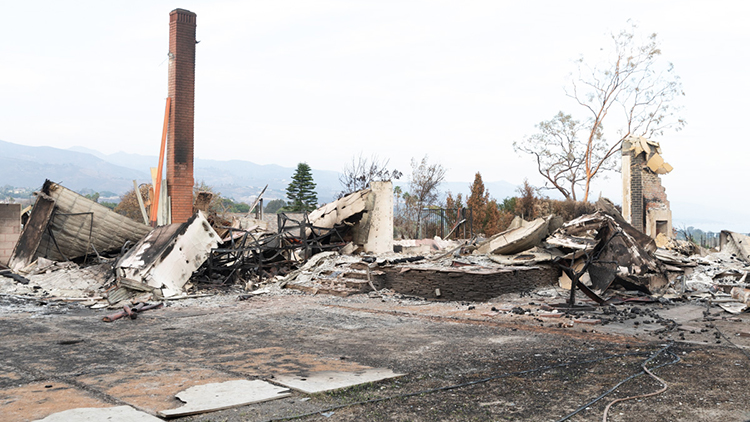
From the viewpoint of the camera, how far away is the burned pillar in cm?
2097

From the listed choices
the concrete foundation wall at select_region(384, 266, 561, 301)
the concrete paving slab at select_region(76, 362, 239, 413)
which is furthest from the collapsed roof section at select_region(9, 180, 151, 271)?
the concrete paving slab at select_region(76, 362, 239, 413)

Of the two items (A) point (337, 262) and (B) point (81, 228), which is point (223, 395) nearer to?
(A) point (337, 262)

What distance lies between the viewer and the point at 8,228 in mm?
13180

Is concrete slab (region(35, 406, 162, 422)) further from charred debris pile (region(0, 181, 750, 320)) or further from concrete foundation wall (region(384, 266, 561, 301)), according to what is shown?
concrete foundation wall (region(384, 266, 561, 301))

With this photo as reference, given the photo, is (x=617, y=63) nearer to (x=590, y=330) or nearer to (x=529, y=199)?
(x=529, y=199)

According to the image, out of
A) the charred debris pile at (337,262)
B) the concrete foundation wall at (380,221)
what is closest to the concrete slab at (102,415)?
the charred debris pile at (337,262)

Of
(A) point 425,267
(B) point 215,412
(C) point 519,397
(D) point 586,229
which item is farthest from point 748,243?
(B) point 215,412

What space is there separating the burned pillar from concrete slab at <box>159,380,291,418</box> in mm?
20272

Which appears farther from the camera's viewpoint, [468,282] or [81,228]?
[81,228]

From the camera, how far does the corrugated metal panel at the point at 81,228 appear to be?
12.5 metres

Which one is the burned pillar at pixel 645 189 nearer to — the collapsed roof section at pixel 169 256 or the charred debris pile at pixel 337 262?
the charred debris pile at pixel 337 262

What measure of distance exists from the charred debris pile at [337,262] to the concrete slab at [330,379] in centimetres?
489

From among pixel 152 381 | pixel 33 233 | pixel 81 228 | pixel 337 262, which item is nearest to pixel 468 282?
pixel 337 262

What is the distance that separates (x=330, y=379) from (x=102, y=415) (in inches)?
69.0
